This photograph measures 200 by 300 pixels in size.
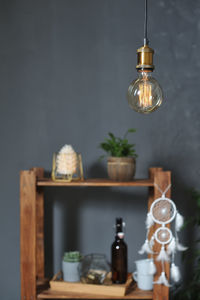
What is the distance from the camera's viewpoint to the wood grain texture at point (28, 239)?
1864mm

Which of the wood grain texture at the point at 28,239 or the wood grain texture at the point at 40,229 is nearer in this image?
the wood grain texture at the point at 28,239

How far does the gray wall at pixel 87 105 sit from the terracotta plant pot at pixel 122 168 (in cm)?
39

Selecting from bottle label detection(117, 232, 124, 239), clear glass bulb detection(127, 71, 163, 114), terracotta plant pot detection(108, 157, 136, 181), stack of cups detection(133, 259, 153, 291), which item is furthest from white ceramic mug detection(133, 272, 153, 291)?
clear glass bulb detection(127, 71, 163, 114)

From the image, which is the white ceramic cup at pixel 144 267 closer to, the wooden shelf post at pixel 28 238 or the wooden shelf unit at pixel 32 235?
the wooden shelf unit at pixel 32 235

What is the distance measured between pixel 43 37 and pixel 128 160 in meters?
0.94

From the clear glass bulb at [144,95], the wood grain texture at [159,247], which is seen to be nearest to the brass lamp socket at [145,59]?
the clear glass bulb at [144,95]

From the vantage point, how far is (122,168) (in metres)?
1.87

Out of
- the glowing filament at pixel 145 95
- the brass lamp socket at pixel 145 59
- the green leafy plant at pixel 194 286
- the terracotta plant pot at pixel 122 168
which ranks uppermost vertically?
the brass lamp socket at pixel 145 59

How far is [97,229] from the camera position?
2275mm

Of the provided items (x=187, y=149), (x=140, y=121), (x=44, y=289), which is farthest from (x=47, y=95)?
(x=44, y=289)

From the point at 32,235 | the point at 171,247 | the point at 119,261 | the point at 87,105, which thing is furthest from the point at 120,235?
the point at 87,105

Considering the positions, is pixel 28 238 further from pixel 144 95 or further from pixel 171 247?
pixel 144 95

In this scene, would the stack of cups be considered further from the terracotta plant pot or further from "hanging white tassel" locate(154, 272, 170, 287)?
the terracotta plant pot

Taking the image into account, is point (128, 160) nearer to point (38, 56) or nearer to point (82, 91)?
point (82, 91)
